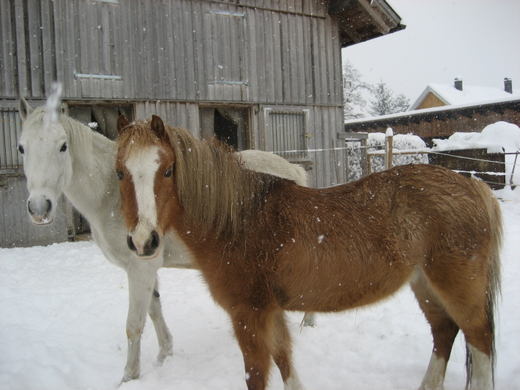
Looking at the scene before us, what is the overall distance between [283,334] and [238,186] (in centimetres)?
110

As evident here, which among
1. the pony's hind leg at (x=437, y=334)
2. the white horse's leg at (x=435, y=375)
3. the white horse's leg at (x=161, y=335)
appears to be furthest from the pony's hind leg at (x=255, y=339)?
the white horse's leg at (x=161, y=335)

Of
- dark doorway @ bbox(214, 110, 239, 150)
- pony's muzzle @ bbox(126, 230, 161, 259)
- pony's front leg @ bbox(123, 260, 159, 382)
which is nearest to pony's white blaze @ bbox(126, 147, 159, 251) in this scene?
pony's muzzle @ bbox(126, 230, 161, 259)

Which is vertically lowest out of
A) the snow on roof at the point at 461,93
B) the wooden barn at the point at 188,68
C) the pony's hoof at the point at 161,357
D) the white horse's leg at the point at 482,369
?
the pony's hoof at the point at 161,357

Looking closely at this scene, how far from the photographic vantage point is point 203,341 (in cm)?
375

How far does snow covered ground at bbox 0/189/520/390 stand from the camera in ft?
9.39

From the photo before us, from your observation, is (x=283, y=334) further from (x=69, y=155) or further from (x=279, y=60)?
(x=279, y=60)

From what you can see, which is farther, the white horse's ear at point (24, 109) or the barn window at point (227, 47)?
the barn window at point (227, 47)

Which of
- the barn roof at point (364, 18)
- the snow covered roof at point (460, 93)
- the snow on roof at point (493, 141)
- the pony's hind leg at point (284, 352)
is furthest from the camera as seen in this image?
the snow covered roof at point (460, 93)

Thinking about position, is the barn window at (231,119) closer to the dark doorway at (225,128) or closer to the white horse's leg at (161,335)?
the dark doorway at (225,128)

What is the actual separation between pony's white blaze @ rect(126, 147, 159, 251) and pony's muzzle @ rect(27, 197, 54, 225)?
1.17 metres

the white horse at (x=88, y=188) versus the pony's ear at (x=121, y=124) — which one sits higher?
the pony's ear at (x=121, y=124)

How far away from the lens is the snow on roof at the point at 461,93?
95.7 ft

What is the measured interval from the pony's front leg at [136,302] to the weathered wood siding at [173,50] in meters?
6.00

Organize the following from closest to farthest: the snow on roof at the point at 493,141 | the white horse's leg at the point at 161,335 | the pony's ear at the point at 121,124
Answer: the pony's ear at the point at 121,124
the white horse's leg at the point at 161,335
the snow on roof at the point at 493,141
